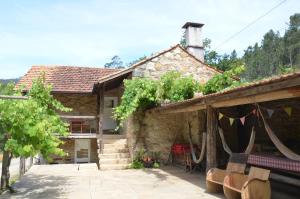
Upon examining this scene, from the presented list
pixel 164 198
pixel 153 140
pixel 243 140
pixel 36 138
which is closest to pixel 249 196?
pixel 164 198

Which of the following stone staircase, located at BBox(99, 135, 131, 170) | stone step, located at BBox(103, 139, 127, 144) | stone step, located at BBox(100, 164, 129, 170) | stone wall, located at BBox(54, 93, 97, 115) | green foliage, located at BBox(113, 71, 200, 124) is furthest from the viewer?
stone wall, located at BBox(54, 93, 97, 115)

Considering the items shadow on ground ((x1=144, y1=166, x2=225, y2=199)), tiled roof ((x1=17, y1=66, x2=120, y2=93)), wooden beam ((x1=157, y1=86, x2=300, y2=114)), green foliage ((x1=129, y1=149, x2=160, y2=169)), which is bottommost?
shadow on ground ((x1=144, y1=166, x2=225, y2=199))

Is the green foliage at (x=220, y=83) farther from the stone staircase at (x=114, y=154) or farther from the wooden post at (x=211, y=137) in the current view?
the wooden post at (x=211, y=137)

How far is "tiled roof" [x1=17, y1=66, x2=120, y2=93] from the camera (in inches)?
575

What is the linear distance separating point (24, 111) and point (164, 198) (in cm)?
335

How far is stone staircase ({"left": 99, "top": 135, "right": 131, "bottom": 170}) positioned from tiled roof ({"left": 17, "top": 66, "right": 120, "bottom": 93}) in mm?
2583

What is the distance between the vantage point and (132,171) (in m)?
11.2

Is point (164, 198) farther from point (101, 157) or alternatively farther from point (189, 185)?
point (101, 157)

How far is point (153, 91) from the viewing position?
39.6 feet

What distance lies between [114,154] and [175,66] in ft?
13.6

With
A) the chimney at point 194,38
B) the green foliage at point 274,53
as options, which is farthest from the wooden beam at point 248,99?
the green foliage at point 274,53

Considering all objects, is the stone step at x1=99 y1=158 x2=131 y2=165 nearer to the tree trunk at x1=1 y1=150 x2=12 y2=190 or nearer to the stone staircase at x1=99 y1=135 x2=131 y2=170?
the stone staircase at x1=99 y1=135 x2=131 y2=170

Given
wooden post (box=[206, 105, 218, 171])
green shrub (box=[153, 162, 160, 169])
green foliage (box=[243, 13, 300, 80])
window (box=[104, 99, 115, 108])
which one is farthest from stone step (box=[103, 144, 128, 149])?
green foliage (box=[243, 13, 300, 80])

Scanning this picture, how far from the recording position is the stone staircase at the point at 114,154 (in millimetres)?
11719
